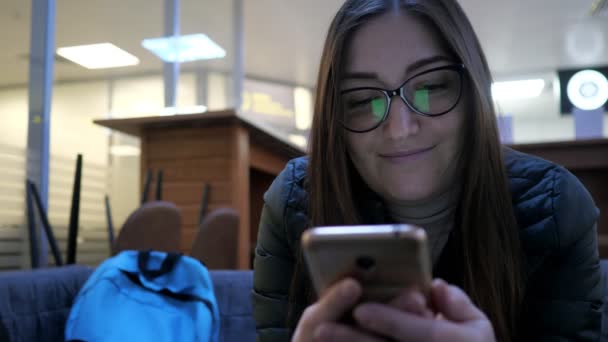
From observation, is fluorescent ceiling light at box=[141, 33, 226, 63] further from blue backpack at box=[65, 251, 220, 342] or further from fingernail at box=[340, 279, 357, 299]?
fingernail at box=[340, 279, 357, 299]

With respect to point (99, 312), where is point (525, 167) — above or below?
above

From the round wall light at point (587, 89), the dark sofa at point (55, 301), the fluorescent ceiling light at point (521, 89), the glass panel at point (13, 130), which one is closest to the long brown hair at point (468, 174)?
the dark sofa at point (55, 301)

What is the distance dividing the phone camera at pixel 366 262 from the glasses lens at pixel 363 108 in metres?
0.32

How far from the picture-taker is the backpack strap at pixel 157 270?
1.37 m

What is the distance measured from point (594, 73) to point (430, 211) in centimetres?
421

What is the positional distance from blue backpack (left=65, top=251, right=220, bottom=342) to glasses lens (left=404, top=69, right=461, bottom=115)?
2.96ft

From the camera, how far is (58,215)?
2.26 m

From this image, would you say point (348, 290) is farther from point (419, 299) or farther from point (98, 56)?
point (98, 56)

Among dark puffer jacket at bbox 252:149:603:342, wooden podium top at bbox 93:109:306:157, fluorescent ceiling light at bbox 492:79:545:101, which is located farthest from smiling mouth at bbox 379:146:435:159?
fluorescent ceiling light at bbox 492:79:545:101

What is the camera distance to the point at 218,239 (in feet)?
5.90

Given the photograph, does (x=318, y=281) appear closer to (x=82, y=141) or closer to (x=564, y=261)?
(x=564, y=261)

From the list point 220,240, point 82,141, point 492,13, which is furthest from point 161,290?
point 492,13

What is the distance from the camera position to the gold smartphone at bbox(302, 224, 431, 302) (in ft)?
1.06

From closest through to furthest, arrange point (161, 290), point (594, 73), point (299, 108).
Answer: point (161, 290)
point (594, 73)
point (299, 108)
